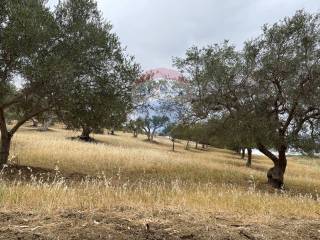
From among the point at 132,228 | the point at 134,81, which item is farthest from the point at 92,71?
the point at 132,228

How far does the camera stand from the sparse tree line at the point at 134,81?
790 inches

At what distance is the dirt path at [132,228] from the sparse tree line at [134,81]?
1338 centimetres

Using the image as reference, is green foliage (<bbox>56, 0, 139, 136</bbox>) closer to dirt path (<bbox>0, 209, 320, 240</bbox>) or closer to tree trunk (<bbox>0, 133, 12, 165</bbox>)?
tree trunk (<bbox>0, 133, 12, 165</bbox>)

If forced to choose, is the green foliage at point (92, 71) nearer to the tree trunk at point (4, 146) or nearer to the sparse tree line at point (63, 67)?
the sparse tree line at point (63, 67)

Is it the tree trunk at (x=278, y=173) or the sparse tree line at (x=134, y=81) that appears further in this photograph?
the tree trunk at (x=278, y=173)

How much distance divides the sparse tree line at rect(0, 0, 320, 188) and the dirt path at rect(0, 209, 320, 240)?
13.4m

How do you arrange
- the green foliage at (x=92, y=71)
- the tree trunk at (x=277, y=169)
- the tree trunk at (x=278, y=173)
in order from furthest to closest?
the tree trunk at (x=278, y=173) → the tree trunk at (x=277, y=169) → the green foliage at (x=92, y=71)

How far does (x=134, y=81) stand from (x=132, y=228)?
18557mm

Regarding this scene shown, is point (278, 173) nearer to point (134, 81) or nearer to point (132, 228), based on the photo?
point (134, 81)

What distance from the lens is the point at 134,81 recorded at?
24719 mm

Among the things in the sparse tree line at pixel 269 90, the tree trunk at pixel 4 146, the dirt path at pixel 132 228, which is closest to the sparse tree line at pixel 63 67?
the tree trunk at pixel 4 146

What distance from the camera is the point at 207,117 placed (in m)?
29.0

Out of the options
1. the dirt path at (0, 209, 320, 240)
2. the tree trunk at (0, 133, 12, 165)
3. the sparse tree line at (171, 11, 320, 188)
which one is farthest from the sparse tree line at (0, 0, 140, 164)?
the dirt path at (0, 209, 320, 240)

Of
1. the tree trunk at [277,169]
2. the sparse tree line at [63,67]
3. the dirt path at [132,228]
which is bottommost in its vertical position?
the dirt path at [132,228]
